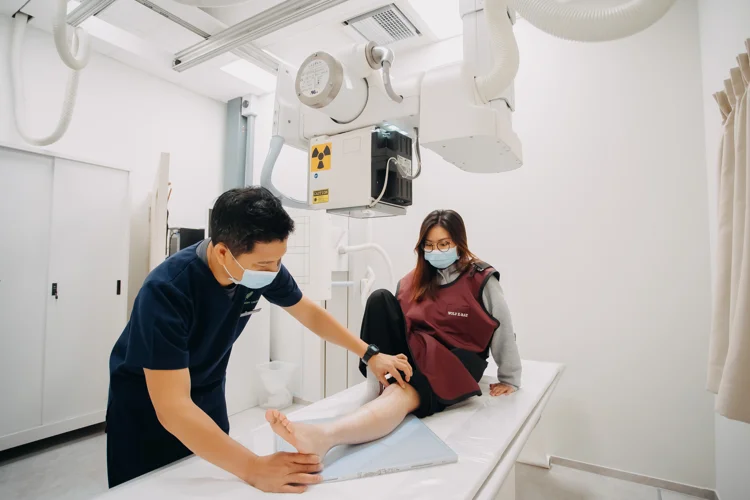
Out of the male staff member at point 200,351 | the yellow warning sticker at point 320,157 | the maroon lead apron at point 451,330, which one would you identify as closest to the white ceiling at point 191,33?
the yellow warning sticker at point 320,157

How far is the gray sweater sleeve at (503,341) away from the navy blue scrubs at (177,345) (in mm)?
958

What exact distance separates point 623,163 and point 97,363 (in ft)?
11.6

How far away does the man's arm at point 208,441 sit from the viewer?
32.9 inches

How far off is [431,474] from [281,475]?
355mm

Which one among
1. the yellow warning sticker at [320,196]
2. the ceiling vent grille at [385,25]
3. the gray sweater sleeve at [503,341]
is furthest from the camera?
the ceiling vent grille at [385,25]

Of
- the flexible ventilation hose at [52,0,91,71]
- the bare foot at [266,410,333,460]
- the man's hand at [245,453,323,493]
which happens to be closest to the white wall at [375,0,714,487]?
the bare foot at [266,410,333,460]

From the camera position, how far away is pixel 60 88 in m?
2.78

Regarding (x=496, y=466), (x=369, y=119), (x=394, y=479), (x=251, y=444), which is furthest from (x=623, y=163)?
(x=251, y=444)

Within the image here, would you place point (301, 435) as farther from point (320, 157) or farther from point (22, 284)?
point (22, 284)

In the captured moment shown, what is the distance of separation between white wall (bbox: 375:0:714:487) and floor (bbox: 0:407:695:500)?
0.13 metres

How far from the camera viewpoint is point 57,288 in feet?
8.04

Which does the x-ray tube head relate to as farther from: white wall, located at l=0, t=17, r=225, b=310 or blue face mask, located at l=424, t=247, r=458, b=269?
white wall, located at l=0, t=17, r=225, b=310

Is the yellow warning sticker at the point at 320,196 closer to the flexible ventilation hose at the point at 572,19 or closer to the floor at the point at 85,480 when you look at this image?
the flexible ventilation hose at the point at 572,19

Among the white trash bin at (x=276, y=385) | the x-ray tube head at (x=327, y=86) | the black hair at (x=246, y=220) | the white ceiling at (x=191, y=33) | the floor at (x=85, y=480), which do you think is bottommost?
the floor at (x=85, y=480)
